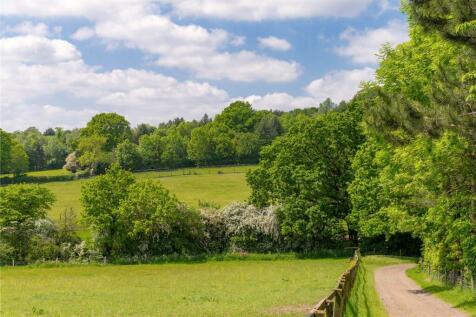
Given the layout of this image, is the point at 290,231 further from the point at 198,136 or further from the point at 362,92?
Answer: the point at 198,136

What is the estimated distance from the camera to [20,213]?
58.4m

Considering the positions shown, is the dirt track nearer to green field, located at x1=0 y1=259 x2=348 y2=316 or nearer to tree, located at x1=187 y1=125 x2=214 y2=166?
green field, located at x1=0 y1=259 x2=348 y2=316

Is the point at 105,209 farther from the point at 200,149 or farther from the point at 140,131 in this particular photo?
the point at 140,131

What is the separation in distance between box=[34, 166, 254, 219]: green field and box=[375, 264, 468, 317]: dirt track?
152 ft

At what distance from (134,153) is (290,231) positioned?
86.9 meters

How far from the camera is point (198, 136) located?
138 m

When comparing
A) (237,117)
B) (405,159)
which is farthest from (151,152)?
(405,159)

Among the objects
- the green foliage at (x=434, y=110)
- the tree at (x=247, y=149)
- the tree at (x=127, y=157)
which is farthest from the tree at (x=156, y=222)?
the tree at (x=247, y=149)

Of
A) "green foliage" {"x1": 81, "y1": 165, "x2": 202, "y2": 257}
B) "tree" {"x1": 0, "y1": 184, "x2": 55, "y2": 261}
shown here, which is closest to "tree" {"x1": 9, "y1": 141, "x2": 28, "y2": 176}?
"tree" {"x1": 0, "y1": 184, "x2": 55, "y2": 261}

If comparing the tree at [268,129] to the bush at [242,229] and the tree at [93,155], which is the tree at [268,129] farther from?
the bush at [242,229]

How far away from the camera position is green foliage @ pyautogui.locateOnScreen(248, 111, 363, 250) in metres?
55.4

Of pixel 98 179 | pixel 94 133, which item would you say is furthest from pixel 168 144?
pixel 98 179

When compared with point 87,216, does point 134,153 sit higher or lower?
higher

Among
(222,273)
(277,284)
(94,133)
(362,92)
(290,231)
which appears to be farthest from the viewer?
(94,133)
